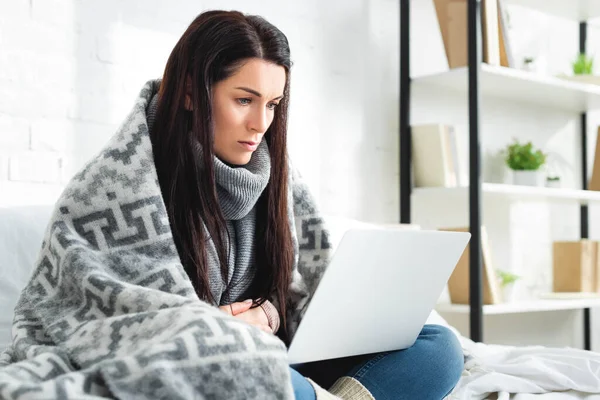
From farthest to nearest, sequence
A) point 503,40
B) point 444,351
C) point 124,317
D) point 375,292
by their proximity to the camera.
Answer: point 503,40 < point 444,351 < point 375,292 < point 124,317

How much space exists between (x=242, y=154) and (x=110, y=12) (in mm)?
799

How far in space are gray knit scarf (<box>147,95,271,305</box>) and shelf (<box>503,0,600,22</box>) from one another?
165 cm

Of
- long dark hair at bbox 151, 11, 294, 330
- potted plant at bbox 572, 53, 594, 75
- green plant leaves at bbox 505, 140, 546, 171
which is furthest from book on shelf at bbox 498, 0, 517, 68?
long dark hair at bbox 151, 11, 294, 330

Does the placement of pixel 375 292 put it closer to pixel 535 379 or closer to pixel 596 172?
pixel 535 379

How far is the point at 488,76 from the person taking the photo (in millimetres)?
2443

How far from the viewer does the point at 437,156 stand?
2457mm

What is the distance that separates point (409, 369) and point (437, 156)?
4.19ft

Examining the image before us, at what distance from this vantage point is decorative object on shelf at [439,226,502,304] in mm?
2412

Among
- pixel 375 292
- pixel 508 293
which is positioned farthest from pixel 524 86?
pixel 375 292

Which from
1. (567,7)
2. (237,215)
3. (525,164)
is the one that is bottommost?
(237,215)

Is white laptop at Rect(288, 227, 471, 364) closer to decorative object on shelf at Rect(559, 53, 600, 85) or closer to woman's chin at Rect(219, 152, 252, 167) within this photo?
woman's chin at Rect(219, 152, 252, 167)

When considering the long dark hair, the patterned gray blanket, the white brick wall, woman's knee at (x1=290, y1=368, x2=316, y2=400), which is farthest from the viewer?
the white brick wall

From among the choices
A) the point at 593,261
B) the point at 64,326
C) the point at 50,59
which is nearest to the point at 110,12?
the point at 50,59

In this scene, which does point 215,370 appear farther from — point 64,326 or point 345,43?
point 345,43
